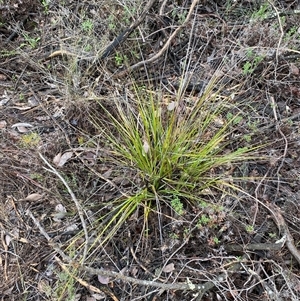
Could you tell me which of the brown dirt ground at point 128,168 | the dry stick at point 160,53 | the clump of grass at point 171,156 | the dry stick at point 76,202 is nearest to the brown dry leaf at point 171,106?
the clump of grass at point 171,156

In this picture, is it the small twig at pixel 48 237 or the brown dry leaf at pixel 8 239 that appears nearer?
the small twig at pixel 48 237

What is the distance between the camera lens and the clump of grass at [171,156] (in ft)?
6.00

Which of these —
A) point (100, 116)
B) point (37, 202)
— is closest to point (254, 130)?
point (100, 116)

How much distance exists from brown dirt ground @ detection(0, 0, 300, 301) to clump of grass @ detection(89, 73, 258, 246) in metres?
0.07

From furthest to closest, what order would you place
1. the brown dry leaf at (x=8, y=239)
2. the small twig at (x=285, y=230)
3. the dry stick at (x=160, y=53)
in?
the dry stick at (x=160, y=53), the brown dry leaf at (x=8, y=239), the small twig at (x=285, y=230)

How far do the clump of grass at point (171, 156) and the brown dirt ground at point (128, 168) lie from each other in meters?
0.07

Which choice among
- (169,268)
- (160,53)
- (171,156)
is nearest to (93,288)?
(169,268)

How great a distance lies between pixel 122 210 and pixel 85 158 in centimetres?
39

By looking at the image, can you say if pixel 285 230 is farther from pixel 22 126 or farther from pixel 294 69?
pixel 22 126

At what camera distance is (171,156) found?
185 centimetres

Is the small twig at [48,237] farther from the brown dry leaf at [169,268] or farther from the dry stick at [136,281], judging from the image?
the brown dry leaf at [169,268]

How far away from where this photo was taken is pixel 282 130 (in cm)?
209

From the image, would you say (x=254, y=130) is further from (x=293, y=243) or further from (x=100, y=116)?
(x=100, y=116)

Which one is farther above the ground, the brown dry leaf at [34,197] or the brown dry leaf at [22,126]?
the brown dry leaf at [22,126]
